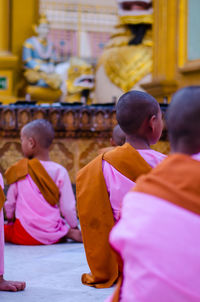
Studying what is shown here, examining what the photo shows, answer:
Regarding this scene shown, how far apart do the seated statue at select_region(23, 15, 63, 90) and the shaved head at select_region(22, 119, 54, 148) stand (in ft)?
17.6

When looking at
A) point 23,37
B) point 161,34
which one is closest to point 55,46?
point 23,37

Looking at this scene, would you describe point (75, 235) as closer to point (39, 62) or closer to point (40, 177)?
point (40, 177)

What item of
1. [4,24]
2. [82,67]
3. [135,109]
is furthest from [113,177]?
[82,67]

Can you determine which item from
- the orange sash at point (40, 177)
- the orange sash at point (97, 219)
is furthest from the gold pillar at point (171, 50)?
the orange sash at point (97, 219)

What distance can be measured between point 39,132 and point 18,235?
0.73 meters

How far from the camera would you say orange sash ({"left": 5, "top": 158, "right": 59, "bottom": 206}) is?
13.9 ft

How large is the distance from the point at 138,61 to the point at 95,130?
2483mm

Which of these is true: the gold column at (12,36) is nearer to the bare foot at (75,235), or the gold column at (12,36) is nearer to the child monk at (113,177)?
the bare foot at (75,235)

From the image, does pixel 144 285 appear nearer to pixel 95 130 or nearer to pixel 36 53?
pixel 95 130

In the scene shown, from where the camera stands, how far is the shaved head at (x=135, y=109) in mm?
2570

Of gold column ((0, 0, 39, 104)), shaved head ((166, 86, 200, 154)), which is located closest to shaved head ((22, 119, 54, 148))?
shaved head ((166, 86, 200, 154))

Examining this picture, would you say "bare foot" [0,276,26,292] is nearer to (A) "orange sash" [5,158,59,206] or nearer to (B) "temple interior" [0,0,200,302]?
(B) "temple interior" [0,0,200,302]

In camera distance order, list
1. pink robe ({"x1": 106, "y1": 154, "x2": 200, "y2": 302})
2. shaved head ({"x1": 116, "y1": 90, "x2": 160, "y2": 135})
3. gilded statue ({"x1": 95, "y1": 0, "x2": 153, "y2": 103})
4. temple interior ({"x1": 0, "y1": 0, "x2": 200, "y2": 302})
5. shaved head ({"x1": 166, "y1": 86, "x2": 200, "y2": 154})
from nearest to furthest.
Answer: pink robe ({"x1": 106, "y1": 154, "x2": 200, "y2": 302}) < shaved head ({"x1": 166, "y1": 86, "x2": 200, "y2": 154}) < shaved head ({"x1": 116, "y1": 90, "x2": 160, "y2": 135}) < temple interior ({"x1": 0, "y1": 0, "x2": 200, "y2": 302}) < gilded statue ({"x1": 95, "y1": 0, "x2": 153, "y2": 103})

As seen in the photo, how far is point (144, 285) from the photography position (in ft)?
5.09
